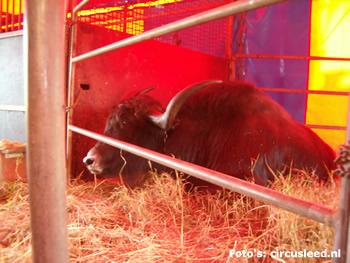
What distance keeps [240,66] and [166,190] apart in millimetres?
3488

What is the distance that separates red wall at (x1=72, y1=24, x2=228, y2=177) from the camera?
3.29m

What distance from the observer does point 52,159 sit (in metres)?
1.06

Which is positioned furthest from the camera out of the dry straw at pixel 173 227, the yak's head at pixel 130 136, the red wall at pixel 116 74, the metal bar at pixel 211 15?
the red wall at pixel 116 74

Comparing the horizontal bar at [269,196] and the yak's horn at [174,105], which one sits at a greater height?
the yak's horn at [174,105]

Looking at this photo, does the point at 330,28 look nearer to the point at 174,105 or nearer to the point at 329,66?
the point at 329,66

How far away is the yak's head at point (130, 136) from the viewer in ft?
10.0

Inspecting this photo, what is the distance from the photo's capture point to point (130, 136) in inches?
128

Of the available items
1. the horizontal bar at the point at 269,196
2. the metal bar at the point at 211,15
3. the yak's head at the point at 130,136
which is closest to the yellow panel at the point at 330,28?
the yak's head at the point at 130,136

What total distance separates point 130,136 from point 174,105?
2.39 ft

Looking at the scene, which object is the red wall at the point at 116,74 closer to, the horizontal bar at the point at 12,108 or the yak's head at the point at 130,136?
the yak's head at the point at 130,136

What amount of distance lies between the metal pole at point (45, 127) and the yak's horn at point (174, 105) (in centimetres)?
155

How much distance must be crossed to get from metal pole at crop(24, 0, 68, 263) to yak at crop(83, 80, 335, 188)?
5.23 feet

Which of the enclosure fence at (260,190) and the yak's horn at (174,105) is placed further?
the yak's horn at (174,105)

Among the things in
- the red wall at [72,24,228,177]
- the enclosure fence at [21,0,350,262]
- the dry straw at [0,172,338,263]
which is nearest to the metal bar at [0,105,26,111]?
the red wall at [72,24,228,177]
